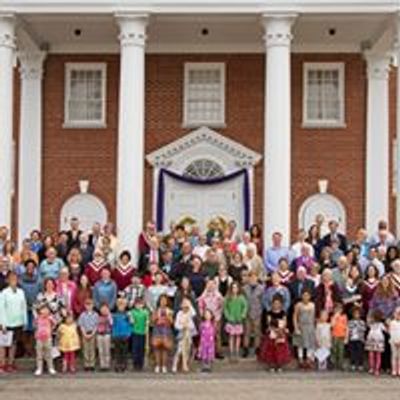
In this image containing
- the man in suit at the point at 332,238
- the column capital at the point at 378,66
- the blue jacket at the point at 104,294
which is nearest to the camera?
the blue jacket at the point at 104,294

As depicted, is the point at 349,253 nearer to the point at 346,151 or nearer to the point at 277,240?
the point at 277,240

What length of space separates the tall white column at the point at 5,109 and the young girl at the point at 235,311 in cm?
811

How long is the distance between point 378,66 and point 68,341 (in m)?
15.5

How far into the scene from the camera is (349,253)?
2228 cm

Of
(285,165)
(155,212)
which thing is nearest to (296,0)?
(285,165)

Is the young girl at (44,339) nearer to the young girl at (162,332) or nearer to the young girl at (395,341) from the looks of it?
the young girl at (162,332)

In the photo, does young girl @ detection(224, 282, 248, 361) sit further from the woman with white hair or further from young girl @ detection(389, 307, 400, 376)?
young girl @ detection(389, 307, 400, 376)

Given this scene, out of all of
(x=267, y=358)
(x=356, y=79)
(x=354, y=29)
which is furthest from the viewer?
(x=356, y=79)

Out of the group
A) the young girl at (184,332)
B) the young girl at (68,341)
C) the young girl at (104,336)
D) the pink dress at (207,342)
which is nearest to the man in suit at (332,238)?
the pink dress at (207,342)

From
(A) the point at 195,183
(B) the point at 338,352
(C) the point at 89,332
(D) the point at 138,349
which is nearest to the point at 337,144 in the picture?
(A) the point at 195,183

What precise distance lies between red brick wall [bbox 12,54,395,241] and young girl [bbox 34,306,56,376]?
40.2 ft

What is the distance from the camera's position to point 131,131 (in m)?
27.1

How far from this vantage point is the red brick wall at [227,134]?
3259 cm

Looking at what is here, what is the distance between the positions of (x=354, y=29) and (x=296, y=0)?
403cm
